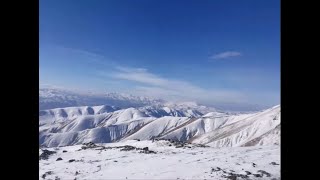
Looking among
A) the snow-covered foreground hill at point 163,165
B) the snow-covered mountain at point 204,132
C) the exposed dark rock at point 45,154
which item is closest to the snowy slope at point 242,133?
the snow-covered mountain at point 204,132

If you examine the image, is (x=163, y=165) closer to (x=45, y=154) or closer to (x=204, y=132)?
(x=45, y=154)

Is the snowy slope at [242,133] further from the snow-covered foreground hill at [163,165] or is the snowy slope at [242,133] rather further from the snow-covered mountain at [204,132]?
the snow-covered foreground hill at [163,165]

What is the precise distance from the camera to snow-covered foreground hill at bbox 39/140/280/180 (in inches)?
832

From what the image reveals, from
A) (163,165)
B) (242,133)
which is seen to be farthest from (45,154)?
(242,133)

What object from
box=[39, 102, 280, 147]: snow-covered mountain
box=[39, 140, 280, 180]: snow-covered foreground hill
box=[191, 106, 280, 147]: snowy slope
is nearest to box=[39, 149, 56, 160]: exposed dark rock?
box=[39, 140, 280, 180]: snow-covered foreground hill

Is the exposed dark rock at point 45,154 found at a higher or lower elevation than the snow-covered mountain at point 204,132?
higher

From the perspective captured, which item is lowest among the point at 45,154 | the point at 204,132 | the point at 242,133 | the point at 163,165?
the point at 204,132

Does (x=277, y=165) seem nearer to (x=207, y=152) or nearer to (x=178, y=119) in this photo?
(x=207, y=152)

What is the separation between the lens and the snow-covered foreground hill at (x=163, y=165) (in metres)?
21.1

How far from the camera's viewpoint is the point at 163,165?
80.5 ft

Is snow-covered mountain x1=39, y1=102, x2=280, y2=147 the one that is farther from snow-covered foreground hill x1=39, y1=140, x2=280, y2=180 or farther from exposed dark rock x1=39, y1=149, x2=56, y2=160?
snow-covered foreground hill x1=39, y1=140, x2=280, y2=180

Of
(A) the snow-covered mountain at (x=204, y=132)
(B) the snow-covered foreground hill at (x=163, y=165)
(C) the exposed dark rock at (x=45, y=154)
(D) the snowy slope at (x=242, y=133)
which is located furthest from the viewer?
(A) the snow-covered mountain at (x=204, y=132)

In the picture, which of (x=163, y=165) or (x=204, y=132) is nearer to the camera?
(x=163, y=165)

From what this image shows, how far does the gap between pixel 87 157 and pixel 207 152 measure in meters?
13.1
